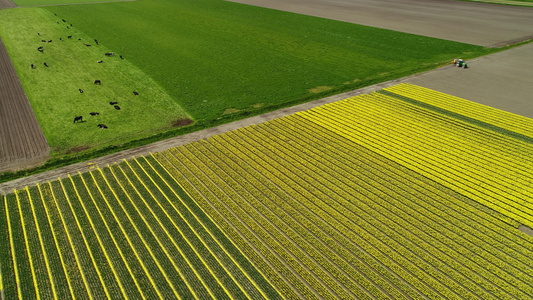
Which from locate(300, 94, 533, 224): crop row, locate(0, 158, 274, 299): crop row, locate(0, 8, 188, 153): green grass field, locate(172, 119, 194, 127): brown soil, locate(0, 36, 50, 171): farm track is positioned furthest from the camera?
locate(172, 119, 194, 127): brown soil

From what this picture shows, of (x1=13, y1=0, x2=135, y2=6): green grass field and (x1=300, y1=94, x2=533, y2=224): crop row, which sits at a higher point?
(x1=300, y1=94, x2=533, y2=224): crop row

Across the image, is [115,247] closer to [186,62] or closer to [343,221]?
[343,221]

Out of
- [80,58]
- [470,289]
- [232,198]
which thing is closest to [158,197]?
[232,198]

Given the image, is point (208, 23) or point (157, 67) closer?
point (157, 67)

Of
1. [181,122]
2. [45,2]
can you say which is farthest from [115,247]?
[45,2]

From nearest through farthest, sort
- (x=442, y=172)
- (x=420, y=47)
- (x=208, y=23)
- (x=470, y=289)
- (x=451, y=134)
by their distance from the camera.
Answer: (x=470, y=289)
(x=442, y=172)
(x=451, y=134)
(x=420, y=47)
(x=208, y=23)

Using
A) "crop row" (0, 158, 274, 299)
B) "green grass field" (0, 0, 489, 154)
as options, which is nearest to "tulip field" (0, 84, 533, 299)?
"crop row" (0, 158, 274, 299)

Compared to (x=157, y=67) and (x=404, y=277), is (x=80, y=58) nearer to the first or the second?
(x=157, y=67)

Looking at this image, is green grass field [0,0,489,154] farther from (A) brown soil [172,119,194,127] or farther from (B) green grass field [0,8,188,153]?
(A) brown soil [172,119,194,127]
